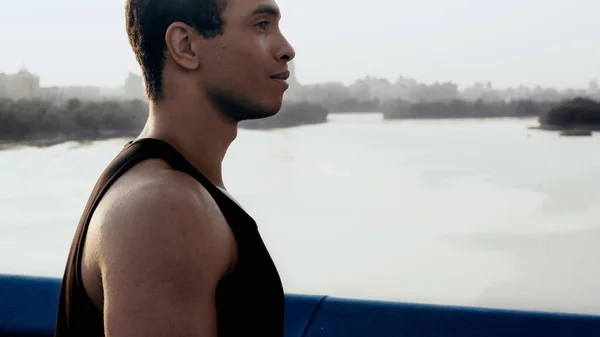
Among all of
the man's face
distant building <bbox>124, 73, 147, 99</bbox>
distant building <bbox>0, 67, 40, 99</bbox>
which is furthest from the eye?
distant building <bbox>0, 67, 40, 99</bbox>

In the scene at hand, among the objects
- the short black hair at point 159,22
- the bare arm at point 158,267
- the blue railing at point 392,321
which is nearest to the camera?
the bare arm at point 158,267

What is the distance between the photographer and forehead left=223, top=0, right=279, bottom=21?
0.63 m

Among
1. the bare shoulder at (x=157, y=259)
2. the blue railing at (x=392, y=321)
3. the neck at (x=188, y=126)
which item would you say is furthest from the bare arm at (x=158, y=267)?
the blue railing at (x=392, y=321)

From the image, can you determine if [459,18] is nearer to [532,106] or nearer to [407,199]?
[532,106]

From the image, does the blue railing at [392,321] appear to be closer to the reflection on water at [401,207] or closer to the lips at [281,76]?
the reflection on water at [401,207]

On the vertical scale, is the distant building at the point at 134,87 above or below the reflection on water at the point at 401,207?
above

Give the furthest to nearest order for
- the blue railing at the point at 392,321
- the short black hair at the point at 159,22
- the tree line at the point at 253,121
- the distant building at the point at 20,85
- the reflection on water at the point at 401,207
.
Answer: the distant building at the point at 20,85
the tree line at the point at 253,121
the reflection on water at the point at 401,207
the blue railing at the point at 392,321
the short black hair at the point at 159,22

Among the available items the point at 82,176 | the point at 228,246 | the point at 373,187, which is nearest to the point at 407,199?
the point at 373,187

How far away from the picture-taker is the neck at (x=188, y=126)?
0.65 m

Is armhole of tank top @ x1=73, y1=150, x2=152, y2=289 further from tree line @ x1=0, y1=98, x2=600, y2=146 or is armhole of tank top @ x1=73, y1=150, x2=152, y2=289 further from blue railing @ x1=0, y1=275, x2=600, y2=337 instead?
tree line @ x1=0, y1=98, x2=600, y2=146

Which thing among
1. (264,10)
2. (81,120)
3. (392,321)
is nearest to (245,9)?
(264,10)

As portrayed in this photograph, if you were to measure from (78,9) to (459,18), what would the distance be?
140 cm

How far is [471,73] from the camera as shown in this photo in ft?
7.07

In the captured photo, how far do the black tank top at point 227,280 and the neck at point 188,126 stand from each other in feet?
0.14
